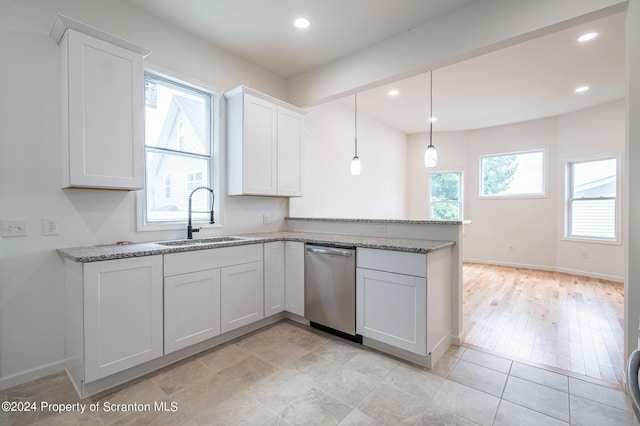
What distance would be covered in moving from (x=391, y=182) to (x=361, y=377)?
4.98 metres

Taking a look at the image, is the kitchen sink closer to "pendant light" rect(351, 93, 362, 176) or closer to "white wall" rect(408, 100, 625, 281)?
"pendant light" rect(351, 93, 362, 176)

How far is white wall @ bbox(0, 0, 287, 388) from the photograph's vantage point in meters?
1.92

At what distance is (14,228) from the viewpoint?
193 centimetres

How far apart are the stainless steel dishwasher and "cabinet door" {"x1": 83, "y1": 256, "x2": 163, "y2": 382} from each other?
130 centimetres

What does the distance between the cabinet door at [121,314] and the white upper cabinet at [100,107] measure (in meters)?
0.67

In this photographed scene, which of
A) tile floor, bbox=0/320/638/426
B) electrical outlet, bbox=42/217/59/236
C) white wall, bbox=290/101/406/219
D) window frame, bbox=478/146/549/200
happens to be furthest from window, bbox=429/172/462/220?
electrical outlet, bbox=42/217/59/236

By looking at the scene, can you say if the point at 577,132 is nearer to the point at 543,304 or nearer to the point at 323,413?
the point at 543,304

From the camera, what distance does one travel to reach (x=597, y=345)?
2.54 metres

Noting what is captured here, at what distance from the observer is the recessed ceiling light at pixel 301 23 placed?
8.68ft

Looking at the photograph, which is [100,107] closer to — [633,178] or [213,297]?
[213,297]

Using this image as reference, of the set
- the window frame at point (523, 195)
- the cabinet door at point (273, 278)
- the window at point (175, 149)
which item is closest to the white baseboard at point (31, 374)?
the window at point (175, 149)

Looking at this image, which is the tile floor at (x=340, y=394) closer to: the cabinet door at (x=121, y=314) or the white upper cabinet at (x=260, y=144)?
the cabinet door at (x=121, y=314)

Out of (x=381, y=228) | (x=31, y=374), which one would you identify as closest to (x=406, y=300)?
(x=381, y=228)

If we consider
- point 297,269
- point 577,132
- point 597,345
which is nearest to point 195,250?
point 297,269
